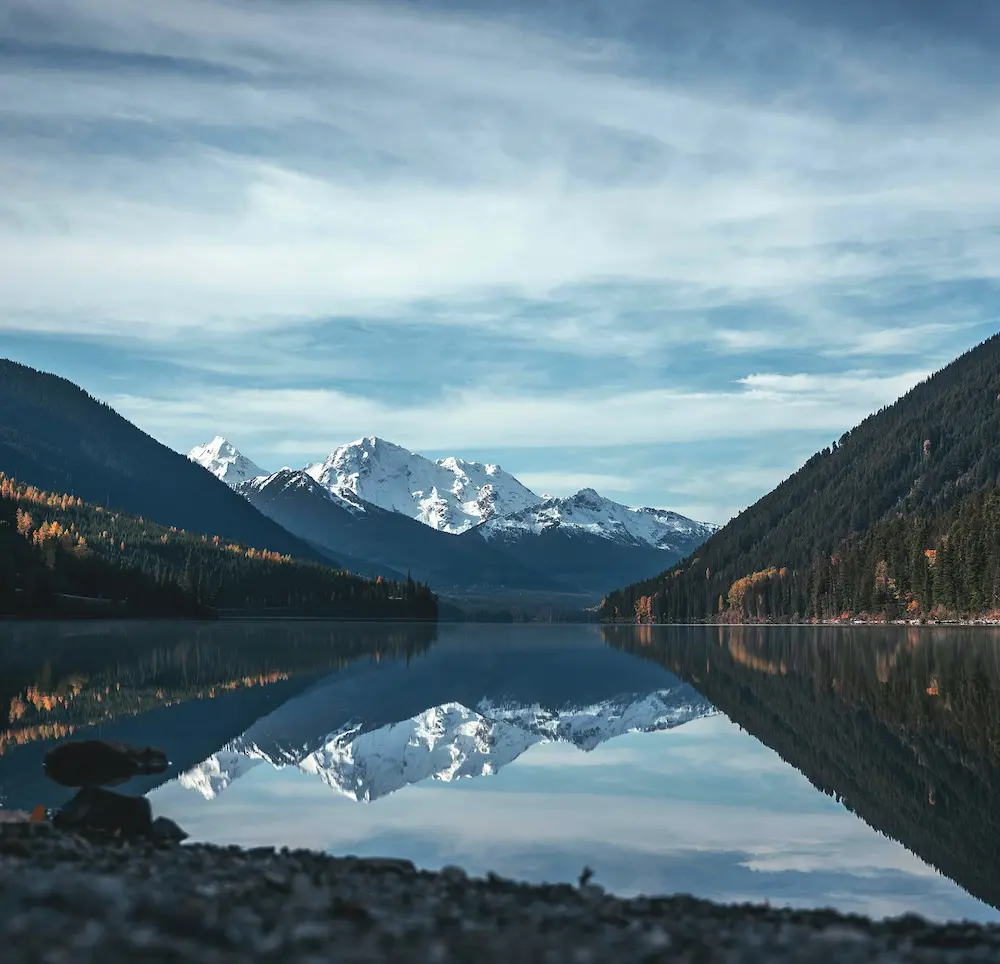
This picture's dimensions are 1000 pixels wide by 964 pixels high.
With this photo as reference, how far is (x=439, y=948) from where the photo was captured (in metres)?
14.2

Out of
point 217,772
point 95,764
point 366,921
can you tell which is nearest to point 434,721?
point 217,772

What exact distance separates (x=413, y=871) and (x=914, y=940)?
959 centimetres

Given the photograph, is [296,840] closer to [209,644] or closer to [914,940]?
[914,940]

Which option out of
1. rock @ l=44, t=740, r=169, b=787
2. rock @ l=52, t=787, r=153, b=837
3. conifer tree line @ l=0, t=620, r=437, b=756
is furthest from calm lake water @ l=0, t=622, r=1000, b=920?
rock @ l=52, t=787, r=153, b=837

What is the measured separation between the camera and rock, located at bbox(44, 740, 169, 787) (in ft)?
115

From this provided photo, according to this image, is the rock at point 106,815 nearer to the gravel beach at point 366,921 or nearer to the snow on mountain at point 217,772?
the gravel beach at point 366,921

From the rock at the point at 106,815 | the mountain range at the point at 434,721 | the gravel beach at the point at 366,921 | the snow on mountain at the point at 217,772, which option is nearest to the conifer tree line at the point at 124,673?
the mountain range at the point at 434,721

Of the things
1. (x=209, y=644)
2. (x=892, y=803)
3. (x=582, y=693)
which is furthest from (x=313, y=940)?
(x=209, y=644)

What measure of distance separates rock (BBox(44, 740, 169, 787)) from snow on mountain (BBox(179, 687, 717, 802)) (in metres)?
1.84

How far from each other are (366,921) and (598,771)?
25.8 metres

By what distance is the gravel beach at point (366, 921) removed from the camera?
13945mm

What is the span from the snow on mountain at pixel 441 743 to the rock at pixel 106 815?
263 inches

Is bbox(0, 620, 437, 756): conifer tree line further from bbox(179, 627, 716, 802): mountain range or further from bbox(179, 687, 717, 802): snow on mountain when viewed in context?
bbox(179, 687, 717, 802): snow on mountain

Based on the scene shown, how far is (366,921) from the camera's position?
16.1 metres
